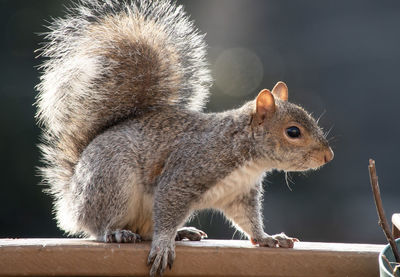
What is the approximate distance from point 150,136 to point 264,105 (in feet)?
1.08

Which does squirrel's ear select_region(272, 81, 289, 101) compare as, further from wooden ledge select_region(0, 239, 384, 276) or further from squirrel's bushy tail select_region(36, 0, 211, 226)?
wooden ledge select_region(0, 239, 384, 276)

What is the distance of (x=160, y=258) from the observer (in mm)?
1318

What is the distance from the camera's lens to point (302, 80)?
3.74 m

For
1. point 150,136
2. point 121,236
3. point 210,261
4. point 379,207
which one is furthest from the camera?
point 150,136

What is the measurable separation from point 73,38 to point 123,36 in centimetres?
15

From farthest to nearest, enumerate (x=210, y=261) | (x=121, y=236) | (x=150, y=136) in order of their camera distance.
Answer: (x=150, y=136)
(x=121, y=236)
(x=210, y=261)

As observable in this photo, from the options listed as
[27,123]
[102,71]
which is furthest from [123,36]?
[27,123]

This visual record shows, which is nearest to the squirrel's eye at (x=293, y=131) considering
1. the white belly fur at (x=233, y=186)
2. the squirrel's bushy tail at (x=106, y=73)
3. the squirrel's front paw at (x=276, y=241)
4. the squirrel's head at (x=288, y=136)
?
the squirrel's head at (x=288, y=136)

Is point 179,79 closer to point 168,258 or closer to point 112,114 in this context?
point 112,114

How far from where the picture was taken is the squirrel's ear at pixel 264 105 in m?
1.54

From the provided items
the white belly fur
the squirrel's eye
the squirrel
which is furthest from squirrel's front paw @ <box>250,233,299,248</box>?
the squirrel's eye

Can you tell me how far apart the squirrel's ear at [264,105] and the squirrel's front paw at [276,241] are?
0.31m

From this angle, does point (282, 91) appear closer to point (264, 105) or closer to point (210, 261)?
point (264, 105)

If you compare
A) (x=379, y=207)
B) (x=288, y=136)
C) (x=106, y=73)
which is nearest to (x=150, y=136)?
(x=106, y=73)
